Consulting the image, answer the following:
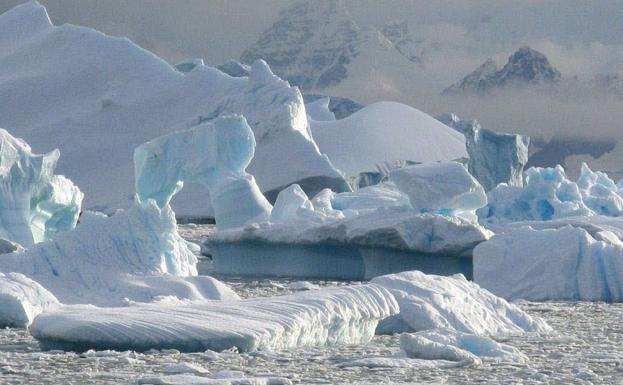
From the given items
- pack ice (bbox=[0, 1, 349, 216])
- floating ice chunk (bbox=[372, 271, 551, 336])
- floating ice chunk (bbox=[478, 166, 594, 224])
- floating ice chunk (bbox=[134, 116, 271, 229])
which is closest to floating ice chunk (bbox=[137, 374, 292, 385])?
floating ice chunk (bbox=[372, 271, 551, 336])

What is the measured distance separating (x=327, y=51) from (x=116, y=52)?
147199 millimetres

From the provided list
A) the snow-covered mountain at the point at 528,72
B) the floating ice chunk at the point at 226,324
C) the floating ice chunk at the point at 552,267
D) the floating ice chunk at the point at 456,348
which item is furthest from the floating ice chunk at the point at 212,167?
the snow-covered mountain at the point at 528,72

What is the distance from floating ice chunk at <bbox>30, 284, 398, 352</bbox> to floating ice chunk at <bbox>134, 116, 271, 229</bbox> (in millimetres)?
11716

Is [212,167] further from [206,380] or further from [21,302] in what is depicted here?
[206,380]

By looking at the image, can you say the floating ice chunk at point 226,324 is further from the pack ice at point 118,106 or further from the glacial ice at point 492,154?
the pack ice at point 118,106

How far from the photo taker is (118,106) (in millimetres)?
36812

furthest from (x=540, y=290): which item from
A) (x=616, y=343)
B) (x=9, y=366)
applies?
(x=9, y=366)

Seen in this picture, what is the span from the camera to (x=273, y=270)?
1582 centimetres

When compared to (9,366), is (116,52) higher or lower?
higher

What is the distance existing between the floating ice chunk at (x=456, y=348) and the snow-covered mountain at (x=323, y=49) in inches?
6383

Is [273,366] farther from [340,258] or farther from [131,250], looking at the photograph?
[340,258]

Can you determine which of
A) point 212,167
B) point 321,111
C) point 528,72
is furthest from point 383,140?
point 528,72

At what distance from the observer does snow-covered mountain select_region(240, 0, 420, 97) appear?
177875 millimetres

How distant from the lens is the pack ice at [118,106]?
30.1 metres
